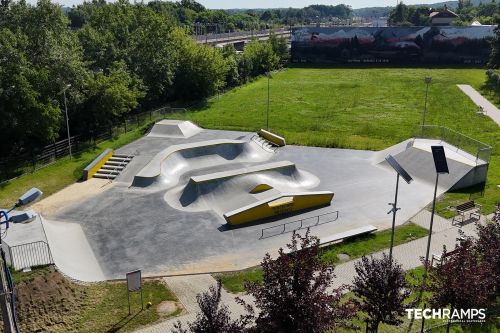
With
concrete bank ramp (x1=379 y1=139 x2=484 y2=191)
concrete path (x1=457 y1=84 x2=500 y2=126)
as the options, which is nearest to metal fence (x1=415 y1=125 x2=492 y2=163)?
concrete bank ramp (x1=379 y1=139 x2=484 y2=191)

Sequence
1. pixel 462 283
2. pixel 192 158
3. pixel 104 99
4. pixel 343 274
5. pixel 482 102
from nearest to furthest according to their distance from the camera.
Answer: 1. pixel 462 283
2. pixel 343 274
3. pixel 192 158
4. pixel 104 99
5. pixel 482 102

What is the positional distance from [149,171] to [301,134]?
56.1ft

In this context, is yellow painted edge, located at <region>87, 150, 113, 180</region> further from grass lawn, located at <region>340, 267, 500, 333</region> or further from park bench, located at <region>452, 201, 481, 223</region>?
park bench, located at <region>452, 201, 481, 223</region>

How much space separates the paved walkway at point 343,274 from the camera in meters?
16.3

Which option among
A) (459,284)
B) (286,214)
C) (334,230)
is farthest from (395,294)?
(286,214)

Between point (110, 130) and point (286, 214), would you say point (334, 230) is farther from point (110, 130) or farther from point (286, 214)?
point (110, 130)

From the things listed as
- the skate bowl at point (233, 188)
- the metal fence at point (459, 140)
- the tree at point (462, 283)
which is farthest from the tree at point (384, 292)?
the metal fence at point (459, 140)

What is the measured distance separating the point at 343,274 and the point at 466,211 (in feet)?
33.8

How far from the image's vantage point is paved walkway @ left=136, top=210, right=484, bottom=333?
1633 cm

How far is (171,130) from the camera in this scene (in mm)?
40156

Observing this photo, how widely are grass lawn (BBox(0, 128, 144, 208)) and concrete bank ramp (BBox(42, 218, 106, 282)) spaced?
206 inches

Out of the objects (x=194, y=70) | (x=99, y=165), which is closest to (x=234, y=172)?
(x=99, y=165)

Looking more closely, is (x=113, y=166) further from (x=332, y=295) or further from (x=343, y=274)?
(x=332, y=295)

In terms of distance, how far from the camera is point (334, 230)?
23141 millimetres
